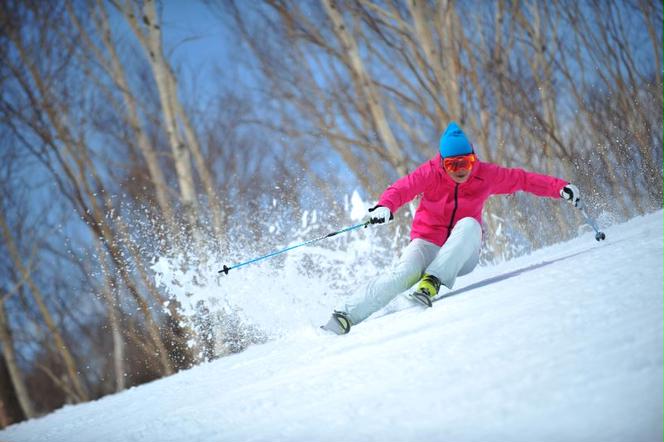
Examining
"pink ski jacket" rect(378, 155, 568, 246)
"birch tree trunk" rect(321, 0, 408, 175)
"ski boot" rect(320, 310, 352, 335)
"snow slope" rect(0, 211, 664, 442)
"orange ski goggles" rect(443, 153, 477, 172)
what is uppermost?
"birch tree trunk" rect(321, 0, 408, 175)

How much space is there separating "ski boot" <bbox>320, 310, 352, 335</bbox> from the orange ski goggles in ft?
3.37

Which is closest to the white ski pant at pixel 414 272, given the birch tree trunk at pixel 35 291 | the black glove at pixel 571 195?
the black glove at pixel 571 195

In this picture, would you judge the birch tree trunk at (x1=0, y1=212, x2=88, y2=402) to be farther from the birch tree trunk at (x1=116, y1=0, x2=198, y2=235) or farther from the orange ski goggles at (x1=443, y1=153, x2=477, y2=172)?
the orange ski goggles at (x1=443, y1=153, x2=477, y2=172)

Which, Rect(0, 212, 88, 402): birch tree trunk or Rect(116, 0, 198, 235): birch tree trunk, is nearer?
Rect(116, 0, 198, 235): birch tree trunk

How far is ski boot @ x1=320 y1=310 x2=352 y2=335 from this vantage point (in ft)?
9.13

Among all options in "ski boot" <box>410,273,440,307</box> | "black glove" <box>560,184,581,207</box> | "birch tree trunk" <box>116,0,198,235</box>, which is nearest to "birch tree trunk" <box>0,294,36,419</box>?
"birch tree trunk" <box>116,0,198,235</box>

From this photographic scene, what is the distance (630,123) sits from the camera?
6.39 meters

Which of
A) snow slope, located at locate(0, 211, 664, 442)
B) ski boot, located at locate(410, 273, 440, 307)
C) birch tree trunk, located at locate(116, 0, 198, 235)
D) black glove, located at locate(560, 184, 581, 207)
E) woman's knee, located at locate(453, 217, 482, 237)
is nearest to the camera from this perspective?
snow slope, located at locate(0, 211, 664, 442)

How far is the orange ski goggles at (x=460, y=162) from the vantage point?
3018 millimetres

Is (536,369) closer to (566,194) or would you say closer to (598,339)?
(598,339)

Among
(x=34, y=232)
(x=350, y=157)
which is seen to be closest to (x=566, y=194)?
(x=350, y=157)

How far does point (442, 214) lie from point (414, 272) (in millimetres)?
442

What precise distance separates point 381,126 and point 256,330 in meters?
2.98

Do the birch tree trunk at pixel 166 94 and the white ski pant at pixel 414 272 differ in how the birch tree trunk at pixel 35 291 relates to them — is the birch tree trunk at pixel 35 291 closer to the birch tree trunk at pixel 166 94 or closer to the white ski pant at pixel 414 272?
the birch tree trunk at pixel 166 94
